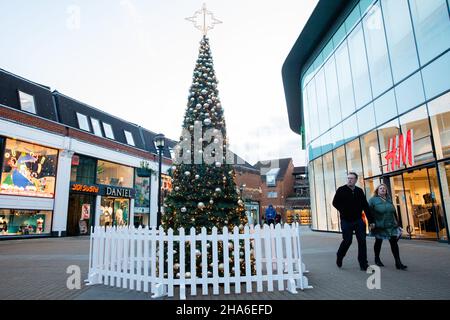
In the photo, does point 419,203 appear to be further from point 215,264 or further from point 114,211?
point 114,211

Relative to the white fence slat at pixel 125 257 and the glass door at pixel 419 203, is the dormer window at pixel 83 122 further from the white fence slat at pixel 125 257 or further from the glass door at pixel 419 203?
the glass door at pixel 419 203

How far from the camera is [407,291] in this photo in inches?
177

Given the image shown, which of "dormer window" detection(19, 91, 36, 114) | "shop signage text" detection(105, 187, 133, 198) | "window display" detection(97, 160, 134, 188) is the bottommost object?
"shop signage text" detection(105, 187, 133, 198)

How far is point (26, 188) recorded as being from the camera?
17.6 meters

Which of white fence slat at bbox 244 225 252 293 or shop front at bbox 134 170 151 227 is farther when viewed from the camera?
shop front at bbox 134 170 151 227

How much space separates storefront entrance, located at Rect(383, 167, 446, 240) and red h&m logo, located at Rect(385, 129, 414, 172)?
495 millimetres

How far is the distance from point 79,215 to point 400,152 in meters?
20.3

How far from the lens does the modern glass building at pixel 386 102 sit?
10914mm

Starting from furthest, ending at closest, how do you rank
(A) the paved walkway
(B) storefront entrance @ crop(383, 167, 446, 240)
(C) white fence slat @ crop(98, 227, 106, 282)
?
(B) storefront entrance @ crop(383, 167, 446, 240), (C) white fence slat @ crop(98, 227, 106, 282), (A) the paved walkway

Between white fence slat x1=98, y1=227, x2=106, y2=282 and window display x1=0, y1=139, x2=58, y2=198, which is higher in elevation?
window display x1=0, y1=139, x2=58, y2=198

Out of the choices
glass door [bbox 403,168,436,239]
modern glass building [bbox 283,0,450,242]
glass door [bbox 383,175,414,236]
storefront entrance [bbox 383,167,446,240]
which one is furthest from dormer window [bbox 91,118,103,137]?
glass door [bbox 403,168,436,239]

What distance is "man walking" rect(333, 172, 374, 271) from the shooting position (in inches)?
247

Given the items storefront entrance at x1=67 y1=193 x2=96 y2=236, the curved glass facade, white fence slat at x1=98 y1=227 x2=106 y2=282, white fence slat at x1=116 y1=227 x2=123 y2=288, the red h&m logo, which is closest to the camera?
white fence slat at x1=116 y1=227 x2=123 y2=288

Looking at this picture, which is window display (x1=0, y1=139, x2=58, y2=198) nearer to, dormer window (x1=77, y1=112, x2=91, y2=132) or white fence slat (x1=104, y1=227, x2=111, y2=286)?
dormer window (x1=77, y1=112, x2=91, y2=132)
